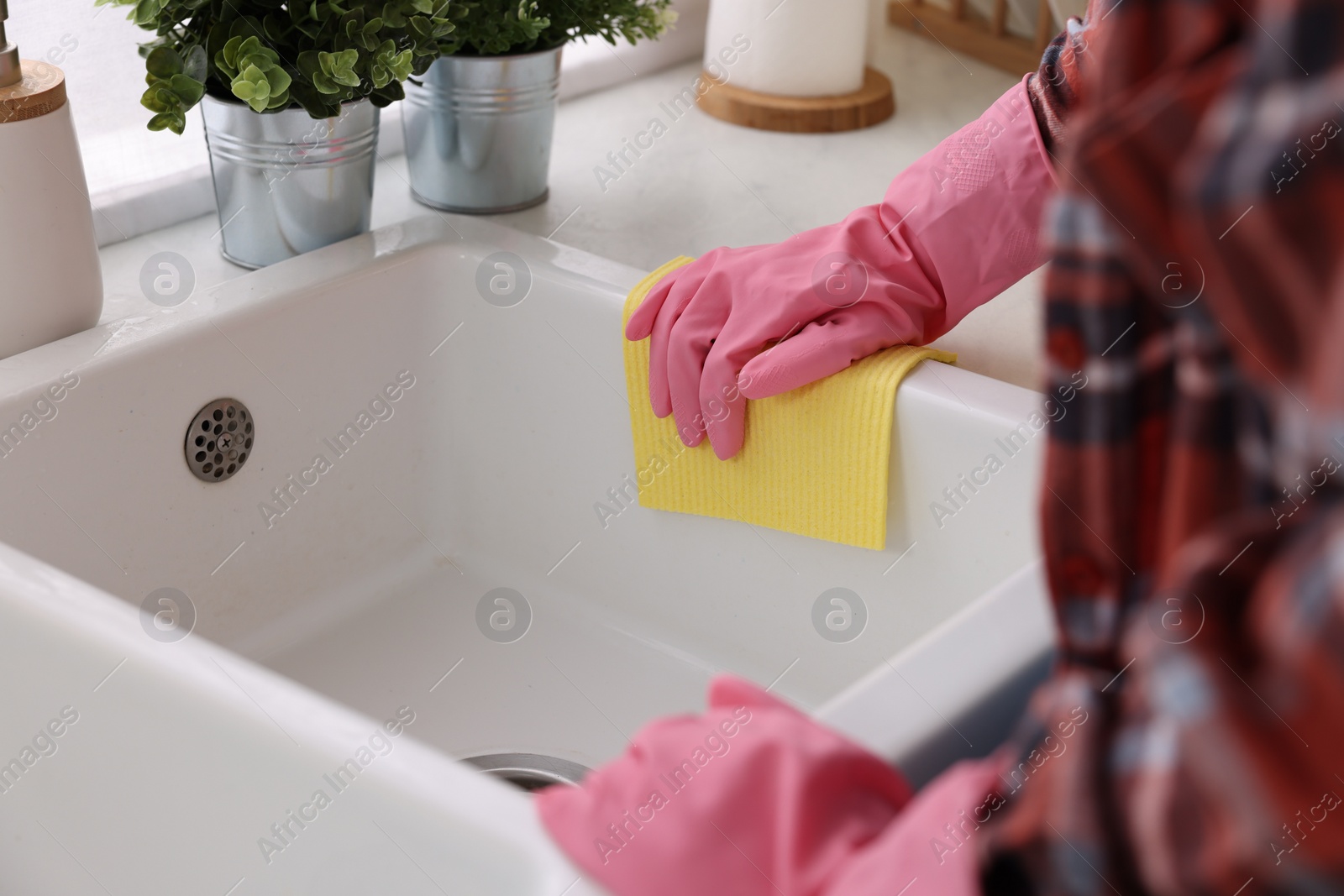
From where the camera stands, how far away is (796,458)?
2.58 ft

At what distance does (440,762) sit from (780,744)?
0.12 metres

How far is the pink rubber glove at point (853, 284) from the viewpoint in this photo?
754 millimetres

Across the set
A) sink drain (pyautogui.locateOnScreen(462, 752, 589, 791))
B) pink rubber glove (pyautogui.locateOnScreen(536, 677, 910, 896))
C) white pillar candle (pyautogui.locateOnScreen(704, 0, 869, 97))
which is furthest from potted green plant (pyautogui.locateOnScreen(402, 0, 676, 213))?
pink rubber glove (pyautogui.locateOnScreen(536, 677, 910, 896))

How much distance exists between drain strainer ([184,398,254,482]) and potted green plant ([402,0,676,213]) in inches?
11.0

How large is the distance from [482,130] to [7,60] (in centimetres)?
36

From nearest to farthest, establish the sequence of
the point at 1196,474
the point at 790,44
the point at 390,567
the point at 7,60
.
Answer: the point at 1196,474 → the point at 7,60 → the point at 390,567 → the point at 790,44

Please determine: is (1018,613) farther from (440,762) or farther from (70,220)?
(70,220)

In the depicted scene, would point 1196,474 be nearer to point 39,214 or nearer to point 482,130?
point 39,214

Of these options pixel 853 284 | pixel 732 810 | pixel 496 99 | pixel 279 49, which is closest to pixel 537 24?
pixel 496 99

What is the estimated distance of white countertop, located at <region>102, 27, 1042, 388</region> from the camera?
3.00 ft

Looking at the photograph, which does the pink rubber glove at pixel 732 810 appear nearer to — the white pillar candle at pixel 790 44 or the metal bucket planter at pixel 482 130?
the metal bucket planter at pixel 482 130

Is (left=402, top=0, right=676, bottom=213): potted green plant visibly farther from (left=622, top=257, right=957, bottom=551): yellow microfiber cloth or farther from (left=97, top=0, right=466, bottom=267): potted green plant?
(left=622, top=257, right=957, bottom=551): yellow microfiber cloth

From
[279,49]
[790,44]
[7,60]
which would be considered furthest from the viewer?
[790,44]

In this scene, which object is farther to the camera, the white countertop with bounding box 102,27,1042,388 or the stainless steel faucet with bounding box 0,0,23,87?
the white countertop with bounding box 102,27,1042,388
